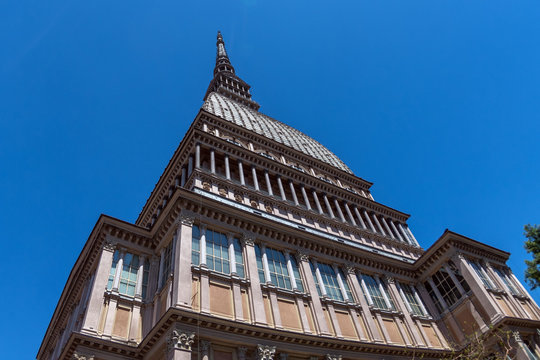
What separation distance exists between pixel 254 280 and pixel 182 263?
493 centimetres

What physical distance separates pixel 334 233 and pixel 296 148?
16302 mm

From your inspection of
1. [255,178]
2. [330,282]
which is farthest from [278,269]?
[255,178]

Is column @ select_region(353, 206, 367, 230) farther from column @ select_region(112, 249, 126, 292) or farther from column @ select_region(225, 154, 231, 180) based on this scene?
column @ select_region(112, 249, 126, 292)

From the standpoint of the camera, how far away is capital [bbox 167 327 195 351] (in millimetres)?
17188

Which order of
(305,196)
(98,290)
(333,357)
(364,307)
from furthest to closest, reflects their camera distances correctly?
(305,196) < (364,307) < (333,357) < (98,290)

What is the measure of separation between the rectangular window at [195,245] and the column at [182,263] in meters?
0.33

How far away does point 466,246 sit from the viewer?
3519 cm

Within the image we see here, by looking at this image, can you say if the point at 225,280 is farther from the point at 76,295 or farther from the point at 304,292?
the point at 76,295

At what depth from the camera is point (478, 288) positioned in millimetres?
31219

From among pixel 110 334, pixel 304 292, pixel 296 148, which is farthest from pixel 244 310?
pixel 296 148

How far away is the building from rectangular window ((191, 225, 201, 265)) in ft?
0.26

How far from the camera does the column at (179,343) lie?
16922mm

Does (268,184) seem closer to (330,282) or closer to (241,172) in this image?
(241,172)

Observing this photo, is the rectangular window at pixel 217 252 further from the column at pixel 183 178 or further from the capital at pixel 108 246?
the column at pixel 183 178
